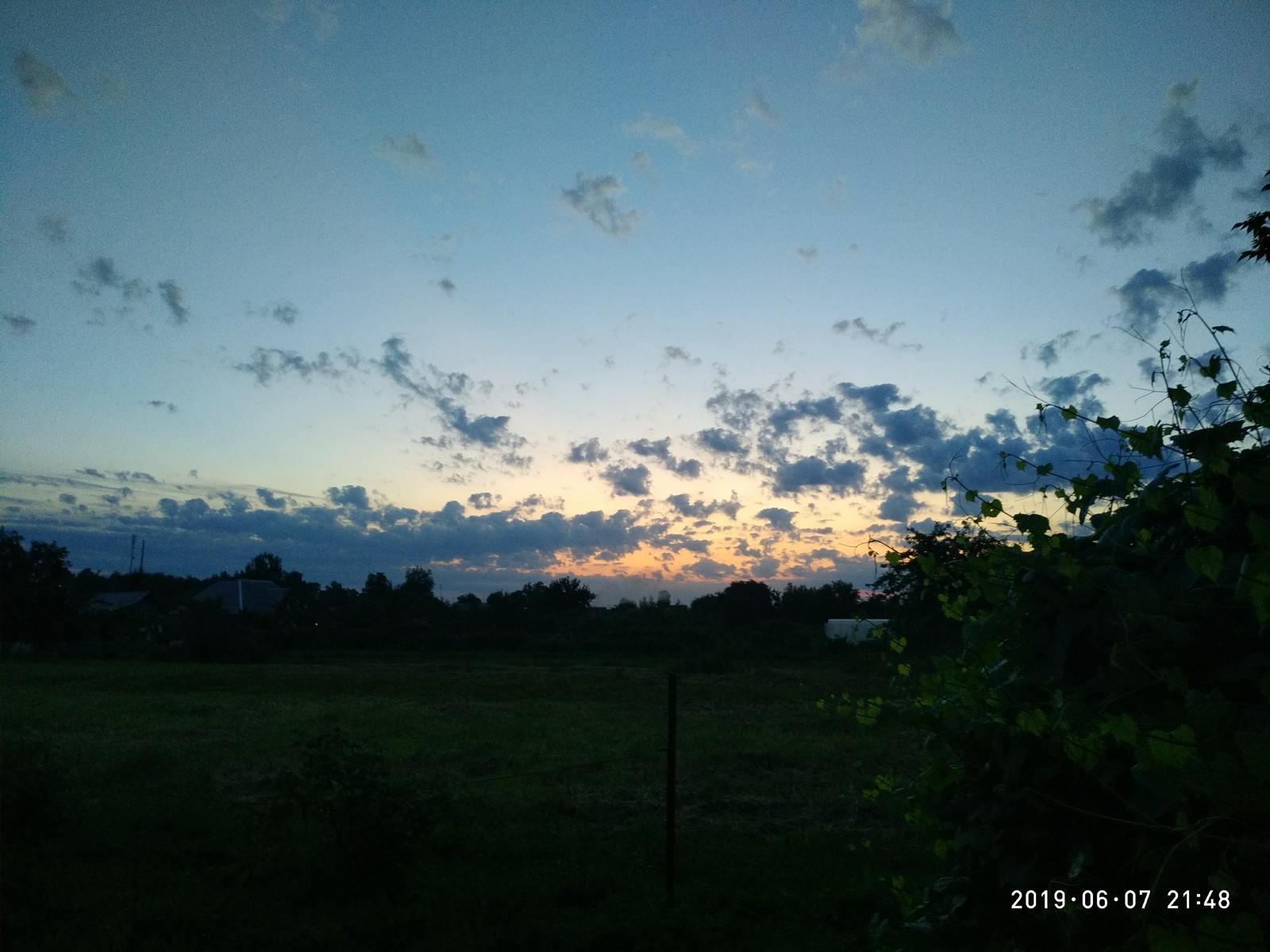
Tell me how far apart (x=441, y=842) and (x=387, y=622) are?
40.9m

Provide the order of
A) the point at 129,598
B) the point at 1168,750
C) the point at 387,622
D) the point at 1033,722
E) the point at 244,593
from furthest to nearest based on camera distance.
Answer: the point at 244,593 → the point at 129,598 → the point at 387,622 → the point at 1033,722 → the point at 1168,750

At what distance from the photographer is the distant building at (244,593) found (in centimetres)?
5941

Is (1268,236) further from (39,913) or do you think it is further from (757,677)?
(757,677)

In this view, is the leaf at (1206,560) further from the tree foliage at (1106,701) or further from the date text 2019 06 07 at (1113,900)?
the date text 2019 06 07 at (1113,900)

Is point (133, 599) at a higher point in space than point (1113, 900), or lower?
lower

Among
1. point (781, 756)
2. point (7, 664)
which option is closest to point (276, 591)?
point (7, 664)

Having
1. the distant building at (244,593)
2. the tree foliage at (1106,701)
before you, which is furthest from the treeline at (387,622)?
the tree foliage at (1106,701)

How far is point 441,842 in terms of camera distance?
6.10 meters

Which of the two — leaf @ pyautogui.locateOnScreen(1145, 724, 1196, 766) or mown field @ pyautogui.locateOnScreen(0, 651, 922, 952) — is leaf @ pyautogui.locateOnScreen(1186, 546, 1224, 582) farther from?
mown field @ pyautogui.locateOnScreen(0, 651, 922, 952)

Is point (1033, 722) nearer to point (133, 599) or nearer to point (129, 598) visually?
point (133, 599)

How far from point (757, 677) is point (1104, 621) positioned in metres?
23.8

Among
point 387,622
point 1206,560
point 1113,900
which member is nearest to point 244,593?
point 387,622

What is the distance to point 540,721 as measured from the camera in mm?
14453

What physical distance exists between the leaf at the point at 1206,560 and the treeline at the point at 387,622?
1079 inches
